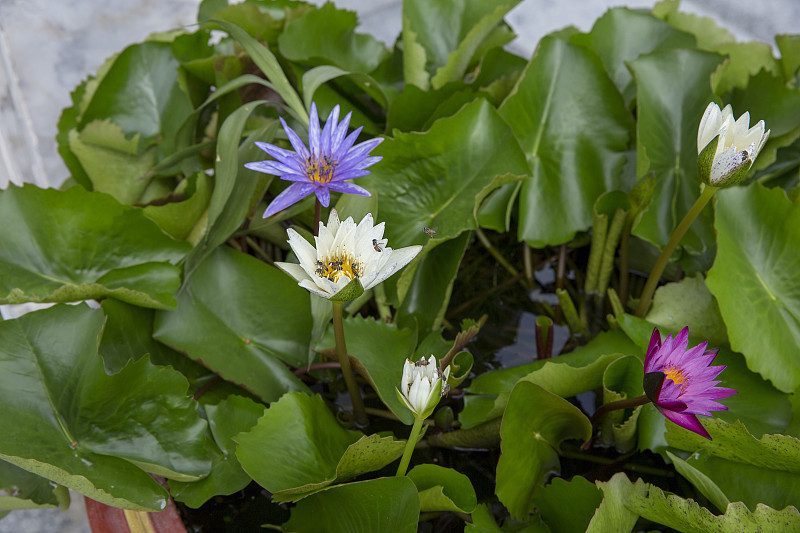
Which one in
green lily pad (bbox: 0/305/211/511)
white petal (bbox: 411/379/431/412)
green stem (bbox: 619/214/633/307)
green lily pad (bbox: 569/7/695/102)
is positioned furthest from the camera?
green lily pad (bbox: 569/7/695/102)

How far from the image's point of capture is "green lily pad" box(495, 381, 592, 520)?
21.0 inches

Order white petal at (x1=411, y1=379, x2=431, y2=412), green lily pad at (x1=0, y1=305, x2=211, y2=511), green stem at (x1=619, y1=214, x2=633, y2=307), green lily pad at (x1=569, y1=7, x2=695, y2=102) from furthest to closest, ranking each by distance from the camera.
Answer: green lily pad at (x1=569, y1=7, x2=695, y2=102)
green stem at (x1=619, y1=214, x2=633, y2=307)
green lily pad at (x1=0, y1=305, x2=211, y2=511)
white petal at (x1=411, y1=379, x2=431, y2=412)

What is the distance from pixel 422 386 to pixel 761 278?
1.21 feet

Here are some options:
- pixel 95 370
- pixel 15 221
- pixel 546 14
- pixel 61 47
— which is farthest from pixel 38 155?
pixel 546 14

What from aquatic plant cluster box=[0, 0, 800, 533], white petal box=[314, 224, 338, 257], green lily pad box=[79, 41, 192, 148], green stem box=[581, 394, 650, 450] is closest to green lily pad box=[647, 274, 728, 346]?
aquatic plant cluster box=[0, 0, 800, 533]

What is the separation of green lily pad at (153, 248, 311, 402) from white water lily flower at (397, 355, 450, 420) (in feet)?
0.66

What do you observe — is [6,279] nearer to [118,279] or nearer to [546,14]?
[118,279]

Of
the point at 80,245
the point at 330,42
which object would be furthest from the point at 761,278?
the point at 80,245

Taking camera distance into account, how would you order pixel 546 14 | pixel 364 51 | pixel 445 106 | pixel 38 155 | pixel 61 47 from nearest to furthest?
pixel 445 106 < pixel 364 51 < pixel 38 155 < pixel 61 47 < pixel 546 14

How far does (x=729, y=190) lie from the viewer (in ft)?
2.09

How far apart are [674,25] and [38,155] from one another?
1.01 meters

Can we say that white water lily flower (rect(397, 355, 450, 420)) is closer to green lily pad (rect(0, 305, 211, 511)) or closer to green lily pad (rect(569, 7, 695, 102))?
green lily pad (rect(0, 305, 211, 511))

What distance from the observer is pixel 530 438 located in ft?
1.87

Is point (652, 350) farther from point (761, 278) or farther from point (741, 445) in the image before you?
point (761, 278)
